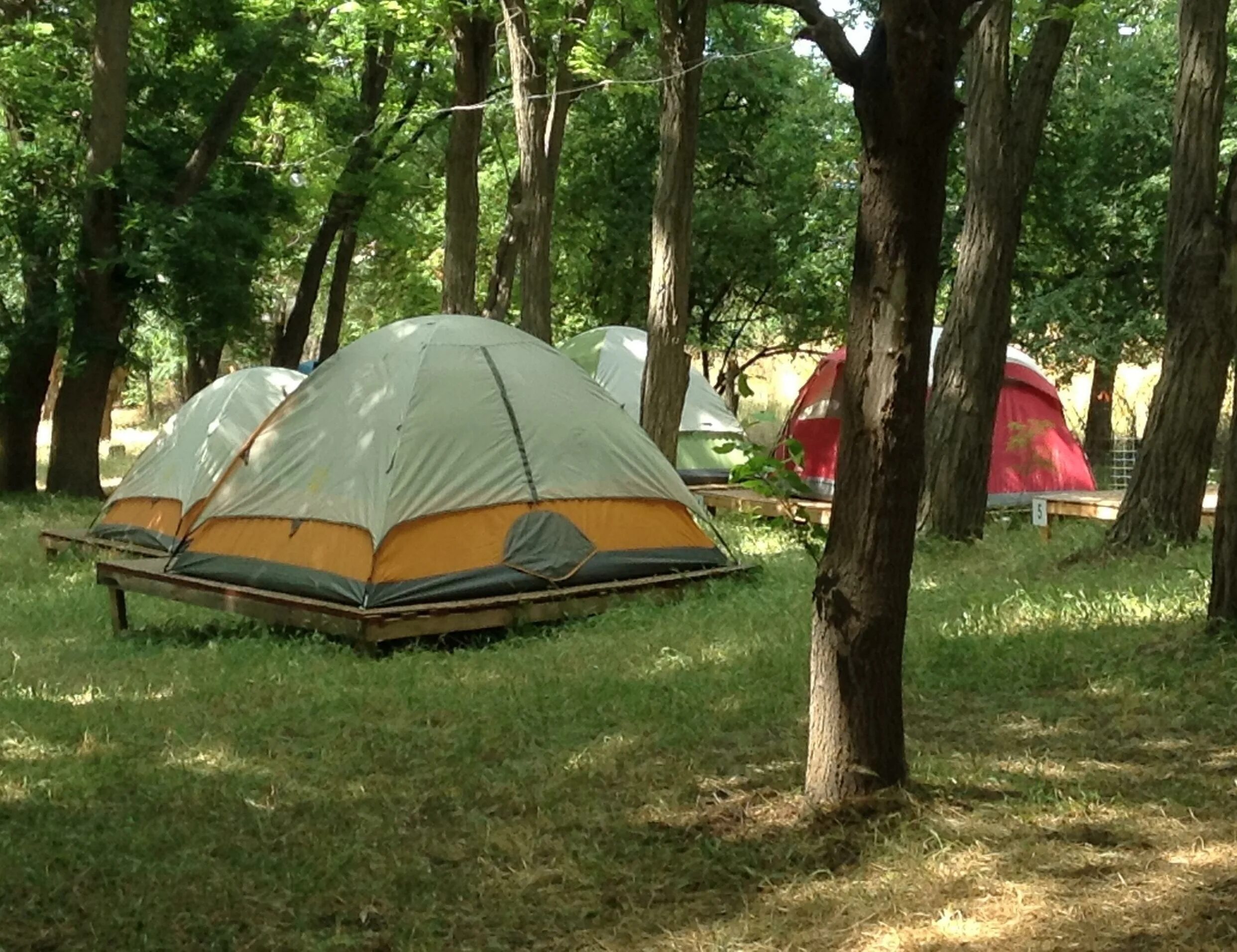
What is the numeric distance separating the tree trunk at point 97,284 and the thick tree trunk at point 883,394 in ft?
47.0

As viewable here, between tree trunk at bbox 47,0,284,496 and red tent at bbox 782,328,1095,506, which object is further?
tree trunk at bbox 47,0,284,496

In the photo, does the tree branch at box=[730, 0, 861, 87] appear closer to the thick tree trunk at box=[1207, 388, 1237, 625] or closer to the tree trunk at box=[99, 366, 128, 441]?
the thick tree trunk at box=[1207, 388, 1237, 625]

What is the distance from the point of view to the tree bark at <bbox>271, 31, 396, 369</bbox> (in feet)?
69.4

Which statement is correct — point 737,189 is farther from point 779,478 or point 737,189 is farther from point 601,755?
point 779,478

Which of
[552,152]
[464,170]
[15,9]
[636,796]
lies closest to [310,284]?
[15,9]

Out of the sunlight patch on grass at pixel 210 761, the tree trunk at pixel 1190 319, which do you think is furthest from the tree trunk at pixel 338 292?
the sunlight patch on grass at pixel 210 761

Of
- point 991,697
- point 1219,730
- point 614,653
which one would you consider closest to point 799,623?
point 614,653

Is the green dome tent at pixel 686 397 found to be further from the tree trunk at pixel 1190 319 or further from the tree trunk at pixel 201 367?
the tree trunk at pixel 1190 319

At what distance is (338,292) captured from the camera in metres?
23.1

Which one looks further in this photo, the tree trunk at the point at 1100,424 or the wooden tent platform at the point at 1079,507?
the tree trunk at the point at 1100,424

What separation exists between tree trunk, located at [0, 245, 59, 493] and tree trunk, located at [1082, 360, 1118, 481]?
14.2 metres

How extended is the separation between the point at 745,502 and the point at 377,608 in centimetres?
681

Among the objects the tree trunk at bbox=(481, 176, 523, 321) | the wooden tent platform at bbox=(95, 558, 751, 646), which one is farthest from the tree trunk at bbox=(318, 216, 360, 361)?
the wooden tent platform at bbox=(95, 558, 751, 646)

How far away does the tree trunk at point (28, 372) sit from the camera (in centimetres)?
1781
